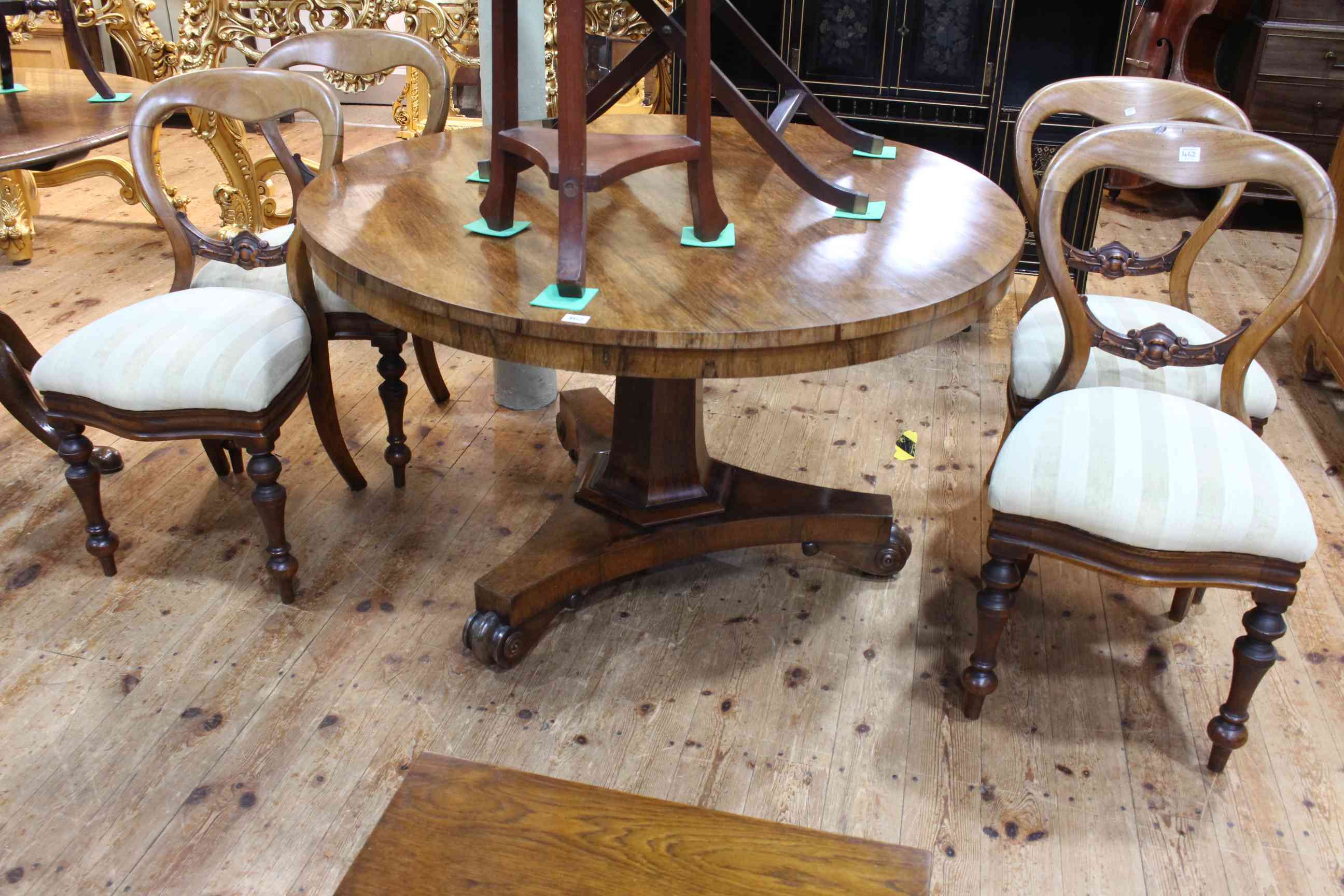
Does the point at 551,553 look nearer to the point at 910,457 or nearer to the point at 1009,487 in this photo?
the point at 1009,487

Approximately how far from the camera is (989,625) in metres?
1.68

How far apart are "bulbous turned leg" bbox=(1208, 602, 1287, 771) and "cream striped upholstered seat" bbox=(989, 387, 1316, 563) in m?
0.11

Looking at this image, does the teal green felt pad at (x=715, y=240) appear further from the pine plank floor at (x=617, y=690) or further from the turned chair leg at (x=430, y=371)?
the turned chair leg at (x=430, y=371)

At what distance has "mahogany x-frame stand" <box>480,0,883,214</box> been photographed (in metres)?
1.72

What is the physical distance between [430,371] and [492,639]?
3.39ft

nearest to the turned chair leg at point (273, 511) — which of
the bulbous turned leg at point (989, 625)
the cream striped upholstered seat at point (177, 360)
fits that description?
the cream striped upholstered seat at point (177, 360)

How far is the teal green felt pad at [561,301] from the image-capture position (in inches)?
54.2

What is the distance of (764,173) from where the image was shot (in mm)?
1950

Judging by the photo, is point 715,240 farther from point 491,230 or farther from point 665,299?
point 491,230

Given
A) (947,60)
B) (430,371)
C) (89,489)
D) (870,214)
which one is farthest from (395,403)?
(947,60)

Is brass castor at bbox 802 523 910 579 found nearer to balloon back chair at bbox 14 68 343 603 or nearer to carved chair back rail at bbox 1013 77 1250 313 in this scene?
carved chair back rail at bbox 1013 77 1250 313

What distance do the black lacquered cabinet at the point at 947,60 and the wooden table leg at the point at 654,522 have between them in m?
1.59

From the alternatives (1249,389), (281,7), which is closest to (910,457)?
(1249,389)

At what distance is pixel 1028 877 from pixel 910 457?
1.19m
